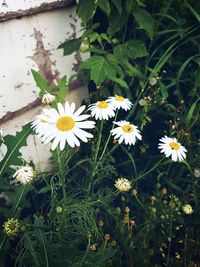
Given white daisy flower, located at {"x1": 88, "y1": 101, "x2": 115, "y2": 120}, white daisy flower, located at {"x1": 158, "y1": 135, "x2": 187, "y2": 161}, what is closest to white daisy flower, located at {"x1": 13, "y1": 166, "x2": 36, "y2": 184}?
white daisy flower, located at {"x1": 88, "y1": 101, "x2": 115, "y2": 120}

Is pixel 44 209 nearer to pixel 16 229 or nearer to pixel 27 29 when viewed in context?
pixel 16 229

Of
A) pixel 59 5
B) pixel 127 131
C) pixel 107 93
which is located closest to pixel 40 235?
pixel 127 131

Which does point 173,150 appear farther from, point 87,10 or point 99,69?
point 87,10

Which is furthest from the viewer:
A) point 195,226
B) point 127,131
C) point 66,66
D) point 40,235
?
point 66,66

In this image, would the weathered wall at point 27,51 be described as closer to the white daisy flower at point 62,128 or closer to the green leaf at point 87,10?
the green leaf at point 87,10

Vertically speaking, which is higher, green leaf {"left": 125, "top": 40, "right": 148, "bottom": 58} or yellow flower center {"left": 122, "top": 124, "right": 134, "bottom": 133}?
green leaf {"left": 125, "top": 40, "right": 148, "bottom": 58}

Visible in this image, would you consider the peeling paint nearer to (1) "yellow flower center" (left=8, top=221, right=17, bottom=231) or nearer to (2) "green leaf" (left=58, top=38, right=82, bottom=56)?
(2) "green leaf" (left=58, top=38, right=82, bottom=56)
